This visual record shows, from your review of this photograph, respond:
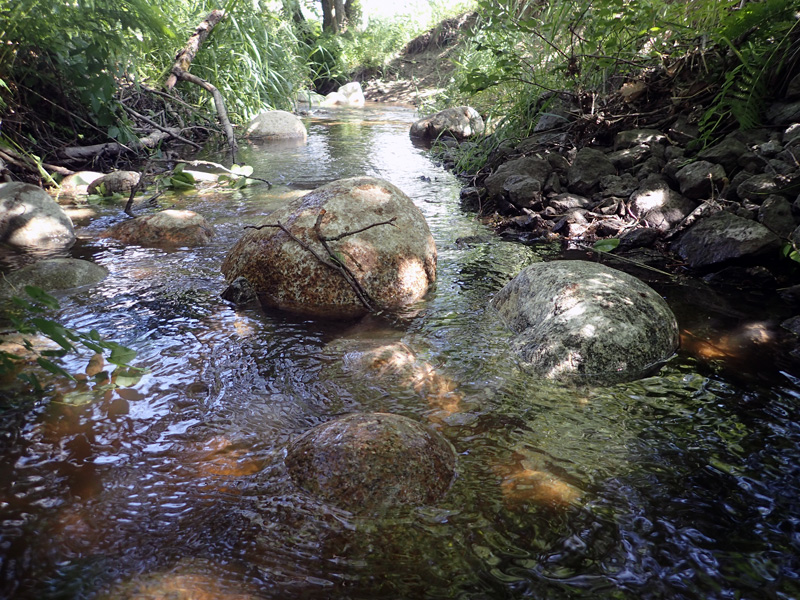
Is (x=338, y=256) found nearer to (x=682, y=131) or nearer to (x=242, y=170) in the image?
(x=682, y=131)

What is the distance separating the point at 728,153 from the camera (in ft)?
16.7

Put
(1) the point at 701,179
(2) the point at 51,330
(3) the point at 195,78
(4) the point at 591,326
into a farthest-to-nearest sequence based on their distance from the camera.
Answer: (3) the point at 195,78 < (1) the point at 701,179 < (4) the point at 591,326 < (2) the point at 51,330

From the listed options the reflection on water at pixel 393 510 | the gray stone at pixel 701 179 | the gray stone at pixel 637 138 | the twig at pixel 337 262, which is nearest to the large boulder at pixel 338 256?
the twig at pixel 337 262

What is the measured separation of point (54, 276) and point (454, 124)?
8.88 m

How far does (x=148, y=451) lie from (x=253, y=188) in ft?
18.5

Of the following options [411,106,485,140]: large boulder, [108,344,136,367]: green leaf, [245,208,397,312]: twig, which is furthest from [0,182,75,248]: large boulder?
[411,106,485,140]: large boulder

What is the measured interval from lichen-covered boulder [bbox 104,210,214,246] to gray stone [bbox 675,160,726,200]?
4.46m

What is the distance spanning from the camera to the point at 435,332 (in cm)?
387

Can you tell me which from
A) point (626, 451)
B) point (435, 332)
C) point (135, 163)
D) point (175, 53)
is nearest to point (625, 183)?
point (435, 332)

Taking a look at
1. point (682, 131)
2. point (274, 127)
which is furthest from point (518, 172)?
point (274, 127)

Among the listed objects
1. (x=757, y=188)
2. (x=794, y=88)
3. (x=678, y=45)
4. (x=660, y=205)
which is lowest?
(x=660, y=205)

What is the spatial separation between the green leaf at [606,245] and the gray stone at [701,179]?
86 cm

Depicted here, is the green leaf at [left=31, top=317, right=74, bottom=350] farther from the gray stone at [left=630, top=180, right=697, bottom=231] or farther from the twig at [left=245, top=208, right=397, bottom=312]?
the gray stone at [left=630, top=180, right=697, bottom=231]

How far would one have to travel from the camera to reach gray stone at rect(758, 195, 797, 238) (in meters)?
4.24
